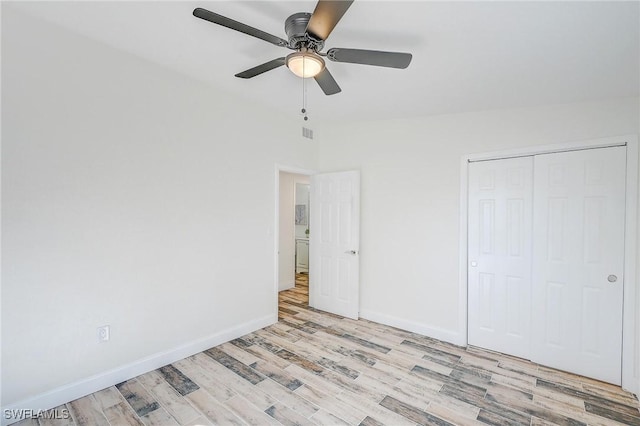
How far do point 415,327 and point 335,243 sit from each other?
151 cm

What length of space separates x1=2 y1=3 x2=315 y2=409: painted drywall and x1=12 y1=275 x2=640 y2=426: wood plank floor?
1.24ft

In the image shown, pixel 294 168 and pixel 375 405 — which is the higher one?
pixel 294 168

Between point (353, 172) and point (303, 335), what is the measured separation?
7.26 ft

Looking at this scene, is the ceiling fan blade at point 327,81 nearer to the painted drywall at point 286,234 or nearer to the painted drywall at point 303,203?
the painted drywall at point 286,234

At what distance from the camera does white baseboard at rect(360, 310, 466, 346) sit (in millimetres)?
3377

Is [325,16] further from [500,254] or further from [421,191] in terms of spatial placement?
[500,254]

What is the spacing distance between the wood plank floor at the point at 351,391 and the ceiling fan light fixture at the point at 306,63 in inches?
96.1

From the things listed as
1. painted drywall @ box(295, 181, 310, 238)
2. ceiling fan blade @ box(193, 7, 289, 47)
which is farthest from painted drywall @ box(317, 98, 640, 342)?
painted drywall @ box(295, 181, 310, 238)

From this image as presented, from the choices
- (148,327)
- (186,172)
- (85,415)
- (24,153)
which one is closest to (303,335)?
(148,327)

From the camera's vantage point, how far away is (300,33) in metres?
1.79

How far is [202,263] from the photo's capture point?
10.1ft

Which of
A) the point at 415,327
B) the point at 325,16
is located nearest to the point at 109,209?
the point at 325,16

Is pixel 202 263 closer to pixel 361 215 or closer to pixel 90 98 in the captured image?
pixel 90 98

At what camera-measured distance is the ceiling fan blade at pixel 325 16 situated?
4.58 ft
